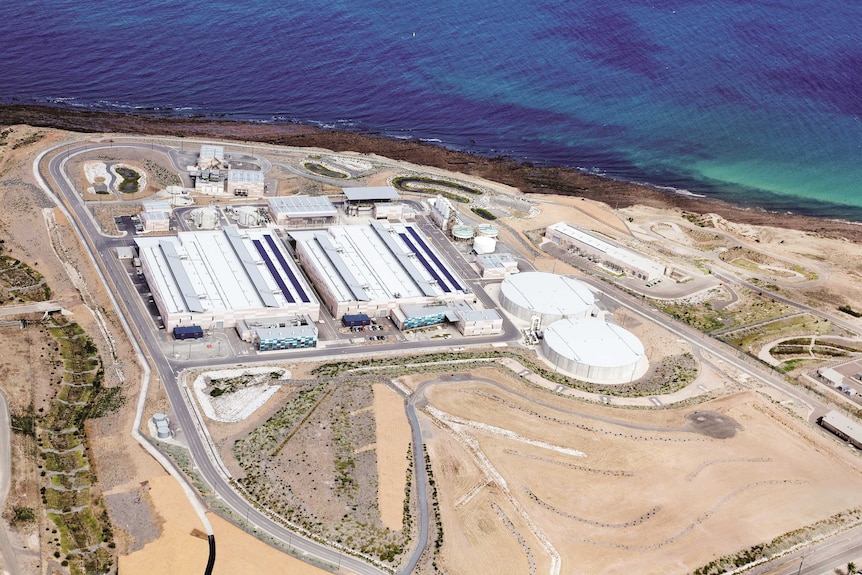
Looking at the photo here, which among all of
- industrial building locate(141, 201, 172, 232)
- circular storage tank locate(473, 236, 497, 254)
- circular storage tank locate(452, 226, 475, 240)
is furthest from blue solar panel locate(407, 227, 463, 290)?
industrial building locate(141, 201, 172, 232)

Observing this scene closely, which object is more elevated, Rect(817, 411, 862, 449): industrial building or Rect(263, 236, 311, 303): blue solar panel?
Rect(263, 236, 311, 303): blue solar panel

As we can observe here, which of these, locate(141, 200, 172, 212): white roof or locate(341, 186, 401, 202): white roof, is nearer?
locate(141, 200, 172, 212): white roof

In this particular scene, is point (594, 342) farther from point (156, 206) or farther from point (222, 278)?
point (156, 206)

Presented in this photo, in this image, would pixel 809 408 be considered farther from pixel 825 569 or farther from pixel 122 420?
pixel 122 420

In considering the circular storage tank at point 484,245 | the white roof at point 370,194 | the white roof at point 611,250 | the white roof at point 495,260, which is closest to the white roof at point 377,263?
the white roof at point 495,260

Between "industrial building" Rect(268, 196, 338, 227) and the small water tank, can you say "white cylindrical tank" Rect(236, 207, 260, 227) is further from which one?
the small water tank

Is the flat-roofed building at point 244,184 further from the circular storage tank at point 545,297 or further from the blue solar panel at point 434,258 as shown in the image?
the circular storage tank at point 545,297

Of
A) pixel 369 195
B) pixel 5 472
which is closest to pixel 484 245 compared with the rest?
pixel 369 195
